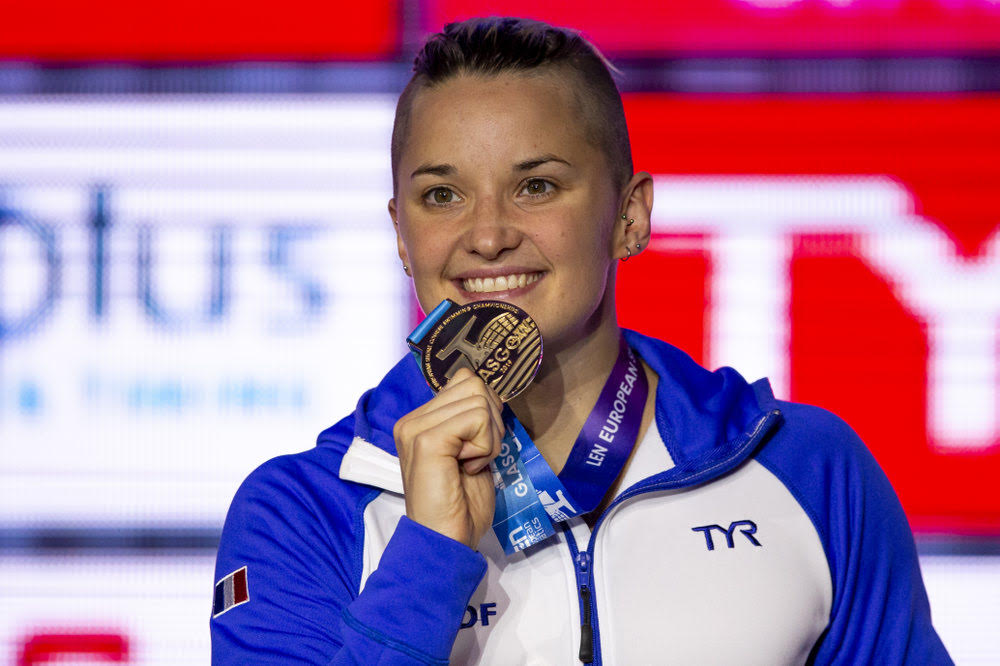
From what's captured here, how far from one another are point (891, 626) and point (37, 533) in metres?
2.04

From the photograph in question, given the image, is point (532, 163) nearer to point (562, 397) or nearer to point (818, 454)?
point (562, 397)

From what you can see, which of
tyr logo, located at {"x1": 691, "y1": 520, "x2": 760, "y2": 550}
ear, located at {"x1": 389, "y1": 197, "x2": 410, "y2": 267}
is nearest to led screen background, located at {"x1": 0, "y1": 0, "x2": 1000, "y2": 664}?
ear, located at {"x1": 389, "y1": 197, "x2": 410, "y2": 267}

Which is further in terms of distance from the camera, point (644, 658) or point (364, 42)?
point (364, 42)

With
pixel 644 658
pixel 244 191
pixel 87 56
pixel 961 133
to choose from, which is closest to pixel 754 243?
pixel 961 133

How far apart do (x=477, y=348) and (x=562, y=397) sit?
29cm

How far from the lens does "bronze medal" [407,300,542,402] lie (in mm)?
1323

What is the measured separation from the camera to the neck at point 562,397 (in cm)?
156

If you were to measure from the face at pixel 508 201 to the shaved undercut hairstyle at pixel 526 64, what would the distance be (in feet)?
0.07

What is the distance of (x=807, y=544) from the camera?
4.72ft

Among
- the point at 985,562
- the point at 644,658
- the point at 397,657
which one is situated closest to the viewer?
the point at 397,657

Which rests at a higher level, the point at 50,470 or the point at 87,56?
the point at 87,56

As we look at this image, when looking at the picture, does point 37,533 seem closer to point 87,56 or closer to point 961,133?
point 87,56

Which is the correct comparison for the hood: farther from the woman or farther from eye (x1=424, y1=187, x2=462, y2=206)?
eye (x1=424, y1=187, x2=462, y2=206)

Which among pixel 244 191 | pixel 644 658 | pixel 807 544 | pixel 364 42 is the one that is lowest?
pixel 644 658
